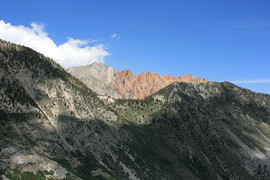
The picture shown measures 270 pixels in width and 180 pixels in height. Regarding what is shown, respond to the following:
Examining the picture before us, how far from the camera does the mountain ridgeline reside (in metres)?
64.0

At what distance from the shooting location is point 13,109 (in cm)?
7206

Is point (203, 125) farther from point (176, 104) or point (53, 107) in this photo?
point (53, 107)

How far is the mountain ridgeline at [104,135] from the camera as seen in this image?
210 ft

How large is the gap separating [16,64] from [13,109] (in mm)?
26591

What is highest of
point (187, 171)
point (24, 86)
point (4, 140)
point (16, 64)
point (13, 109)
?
point (16, 64)

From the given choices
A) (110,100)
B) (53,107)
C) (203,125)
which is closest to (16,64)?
(53,107)

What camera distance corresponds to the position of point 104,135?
99.8m

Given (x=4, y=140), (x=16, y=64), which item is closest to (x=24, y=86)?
(x=16, y=64)

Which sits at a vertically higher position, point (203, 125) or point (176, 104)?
point (176, 104)

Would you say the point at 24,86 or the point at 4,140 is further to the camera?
the point at 24,86

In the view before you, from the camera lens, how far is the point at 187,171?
363 ft

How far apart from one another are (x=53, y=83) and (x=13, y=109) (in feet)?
91.5

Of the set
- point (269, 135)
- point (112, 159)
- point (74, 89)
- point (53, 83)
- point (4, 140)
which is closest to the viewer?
point (4, 140)

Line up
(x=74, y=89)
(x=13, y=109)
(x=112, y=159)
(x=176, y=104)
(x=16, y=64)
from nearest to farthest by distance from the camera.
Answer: (x=13, y=109) < (x=112, y=159) < (x=16, y=64) < (x=74, y=89) < (x=176, y=104)
